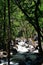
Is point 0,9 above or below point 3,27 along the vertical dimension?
above

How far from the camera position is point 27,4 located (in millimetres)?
19266

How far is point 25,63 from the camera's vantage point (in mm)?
22922

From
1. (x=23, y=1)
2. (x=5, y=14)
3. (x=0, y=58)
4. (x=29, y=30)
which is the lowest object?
(x=29, y=30)

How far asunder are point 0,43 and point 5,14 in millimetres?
4542

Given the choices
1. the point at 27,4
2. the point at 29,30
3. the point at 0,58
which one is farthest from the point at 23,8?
the point at 29,30

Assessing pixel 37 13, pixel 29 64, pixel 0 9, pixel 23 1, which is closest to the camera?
pixel 23 1

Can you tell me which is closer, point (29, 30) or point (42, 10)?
point (42, 10)

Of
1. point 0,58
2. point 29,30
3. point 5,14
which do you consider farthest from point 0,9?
point 29,30

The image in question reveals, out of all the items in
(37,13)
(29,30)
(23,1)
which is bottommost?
(29,30)

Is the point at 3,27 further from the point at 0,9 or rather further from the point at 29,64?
the point at 29,64

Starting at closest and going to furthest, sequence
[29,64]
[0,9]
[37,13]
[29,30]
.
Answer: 1. [37,13]
2. [29,64]
3. [0,9]
4. [29,30]

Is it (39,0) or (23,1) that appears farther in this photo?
(39,0)

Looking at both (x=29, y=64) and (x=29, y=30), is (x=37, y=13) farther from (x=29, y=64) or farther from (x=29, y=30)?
(x=29, y=30)

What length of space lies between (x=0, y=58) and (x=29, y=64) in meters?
5.06
